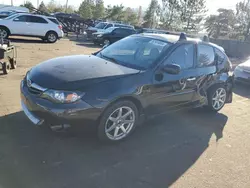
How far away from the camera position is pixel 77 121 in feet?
11.1

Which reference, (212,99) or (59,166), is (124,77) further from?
(212,99)

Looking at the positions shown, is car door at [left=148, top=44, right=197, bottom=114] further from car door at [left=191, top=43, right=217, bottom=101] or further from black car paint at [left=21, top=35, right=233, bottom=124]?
car door at [left=191, top=43, right=217, bottom=101]

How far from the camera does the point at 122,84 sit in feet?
12.0

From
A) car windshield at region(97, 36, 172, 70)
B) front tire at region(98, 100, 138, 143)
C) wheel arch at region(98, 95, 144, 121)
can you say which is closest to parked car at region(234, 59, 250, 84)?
car windshield at region(97, 36, 172, 70)

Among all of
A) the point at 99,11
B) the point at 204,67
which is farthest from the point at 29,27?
the point at 99,11

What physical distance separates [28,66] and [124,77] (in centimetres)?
579

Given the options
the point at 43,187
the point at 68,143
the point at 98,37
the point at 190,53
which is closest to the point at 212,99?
the point at 190,53

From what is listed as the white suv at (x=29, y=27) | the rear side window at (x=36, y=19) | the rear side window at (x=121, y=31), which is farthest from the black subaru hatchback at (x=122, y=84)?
the rear side window at (x=121, y=31)

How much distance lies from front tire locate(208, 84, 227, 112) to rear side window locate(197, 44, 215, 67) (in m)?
0.58

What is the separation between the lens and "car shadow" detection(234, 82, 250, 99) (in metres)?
8.00

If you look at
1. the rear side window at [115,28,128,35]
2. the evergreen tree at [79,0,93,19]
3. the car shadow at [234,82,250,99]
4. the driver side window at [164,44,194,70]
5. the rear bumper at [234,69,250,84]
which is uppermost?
the evergreen tree at [79,0,93,19]

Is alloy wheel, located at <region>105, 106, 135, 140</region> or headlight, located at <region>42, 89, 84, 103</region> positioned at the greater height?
headlight, located at <region>42, 89, 84, 103</region>

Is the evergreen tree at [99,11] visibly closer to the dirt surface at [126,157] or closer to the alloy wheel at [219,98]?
the alloy wheel at [219,98]

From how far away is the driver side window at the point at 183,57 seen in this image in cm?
438
